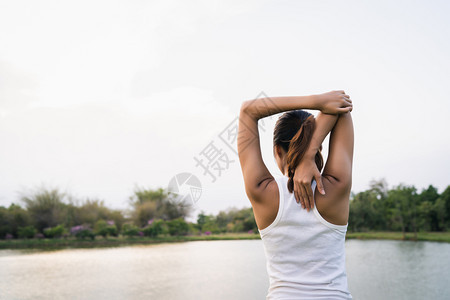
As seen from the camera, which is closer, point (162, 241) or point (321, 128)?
point (321, 128)

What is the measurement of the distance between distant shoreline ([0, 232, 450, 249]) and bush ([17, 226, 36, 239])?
13.1 inches

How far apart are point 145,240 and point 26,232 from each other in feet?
15.5

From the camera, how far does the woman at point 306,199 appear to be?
709mm

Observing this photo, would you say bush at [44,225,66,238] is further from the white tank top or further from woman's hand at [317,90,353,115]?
woman's hand at [317,90,353,115]

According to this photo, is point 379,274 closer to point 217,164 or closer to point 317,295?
Result: point 217,164

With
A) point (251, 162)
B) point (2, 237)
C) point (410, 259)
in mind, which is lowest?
point (410, 259)

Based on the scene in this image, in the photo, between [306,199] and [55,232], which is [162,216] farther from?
[306,199]

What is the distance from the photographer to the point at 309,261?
0.72 metres

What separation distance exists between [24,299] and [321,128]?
7710 millimetres

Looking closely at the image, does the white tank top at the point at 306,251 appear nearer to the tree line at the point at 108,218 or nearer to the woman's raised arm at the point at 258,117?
the woman's raised arm at the point at 258,117

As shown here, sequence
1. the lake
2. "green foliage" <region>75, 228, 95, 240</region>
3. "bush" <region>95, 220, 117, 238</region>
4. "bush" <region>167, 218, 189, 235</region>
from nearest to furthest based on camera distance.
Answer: the lake
"green foliage" <region>75, 228, 95, 240</region>
"bush" <region>95, 220, 117, 238</region>
"bush" <region>167, 218, 189, 235</region>

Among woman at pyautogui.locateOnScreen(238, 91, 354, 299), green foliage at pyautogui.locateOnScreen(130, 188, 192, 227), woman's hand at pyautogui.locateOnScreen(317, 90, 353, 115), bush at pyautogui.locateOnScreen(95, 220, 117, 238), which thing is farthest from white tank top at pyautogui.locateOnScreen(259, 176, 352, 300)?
green foliage at pyautogui.locateOnScreen(130, 188, 192, 227)

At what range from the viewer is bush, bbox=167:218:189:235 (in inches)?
688

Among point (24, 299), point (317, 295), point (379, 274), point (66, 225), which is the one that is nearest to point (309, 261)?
point (317, 295)
